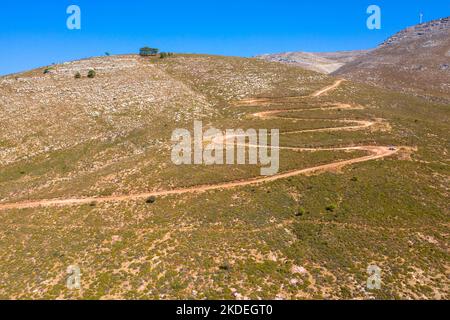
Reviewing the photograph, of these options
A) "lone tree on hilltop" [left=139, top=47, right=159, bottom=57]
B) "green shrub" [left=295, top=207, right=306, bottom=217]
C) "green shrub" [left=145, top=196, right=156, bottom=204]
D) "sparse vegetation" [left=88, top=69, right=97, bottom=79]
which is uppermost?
"lone tree on hilltop" [left=139, top=47, right=159, bottom=57]

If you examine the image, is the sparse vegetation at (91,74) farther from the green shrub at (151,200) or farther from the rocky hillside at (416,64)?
the rocky hillside at (416,64)

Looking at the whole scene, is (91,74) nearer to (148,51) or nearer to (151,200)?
(148,51)

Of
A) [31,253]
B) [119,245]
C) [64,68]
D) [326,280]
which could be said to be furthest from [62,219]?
[64,68]

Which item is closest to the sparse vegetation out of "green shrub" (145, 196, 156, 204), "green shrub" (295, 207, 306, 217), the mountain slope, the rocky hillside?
the mountain slope

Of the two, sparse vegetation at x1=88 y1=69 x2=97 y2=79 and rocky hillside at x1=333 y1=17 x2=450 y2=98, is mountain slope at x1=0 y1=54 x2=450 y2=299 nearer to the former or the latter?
sparse vegetation at x1=88 y1=69 x2=97 y2=79

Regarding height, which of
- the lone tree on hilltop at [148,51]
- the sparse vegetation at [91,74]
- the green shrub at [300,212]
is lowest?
the green shrub at [300,212]

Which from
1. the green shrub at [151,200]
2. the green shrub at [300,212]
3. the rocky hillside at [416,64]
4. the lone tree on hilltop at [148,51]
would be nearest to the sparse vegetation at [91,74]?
the lone tree on hilltop at [148,51]

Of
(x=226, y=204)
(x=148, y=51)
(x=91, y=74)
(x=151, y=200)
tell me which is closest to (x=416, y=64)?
(x=148, y=51)

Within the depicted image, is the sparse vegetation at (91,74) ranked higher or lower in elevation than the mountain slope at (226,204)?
higher

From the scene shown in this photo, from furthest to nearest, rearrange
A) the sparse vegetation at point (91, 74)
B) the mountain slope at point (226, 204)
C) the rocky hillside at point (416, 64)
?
the rocky hillside at point (416, 64) → the sparse vegetation at point (91, 74) → the mountain slope at point (226, 204)
